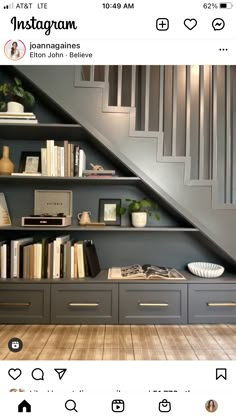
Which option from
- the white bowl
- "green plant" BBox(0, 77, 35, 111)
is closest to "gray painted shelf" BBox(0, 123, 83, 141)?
"green plant" BBox(0, 77, 35, 111)

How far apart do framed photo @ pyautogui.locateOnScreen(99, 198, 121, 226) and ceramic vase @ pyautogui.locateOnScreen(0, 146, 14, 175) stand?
477mm

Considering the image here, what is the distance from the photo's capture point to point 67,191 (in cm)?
144

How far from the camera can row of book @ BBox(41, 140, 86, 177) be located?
128 cm

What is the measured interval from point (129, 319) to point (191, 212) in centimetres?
57

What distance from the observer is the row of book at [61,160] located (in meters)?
1.28

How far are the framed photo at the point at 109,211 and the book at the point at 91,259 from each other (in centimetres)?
16

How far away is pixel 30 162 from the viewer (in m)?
1.38

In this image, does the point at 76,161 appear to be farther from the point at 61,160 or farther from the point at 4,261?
the point at 4,261

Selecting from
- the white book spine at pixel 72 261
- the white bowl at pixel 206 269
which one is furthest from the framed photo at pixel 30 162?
the white bowl at pixel 206 269
